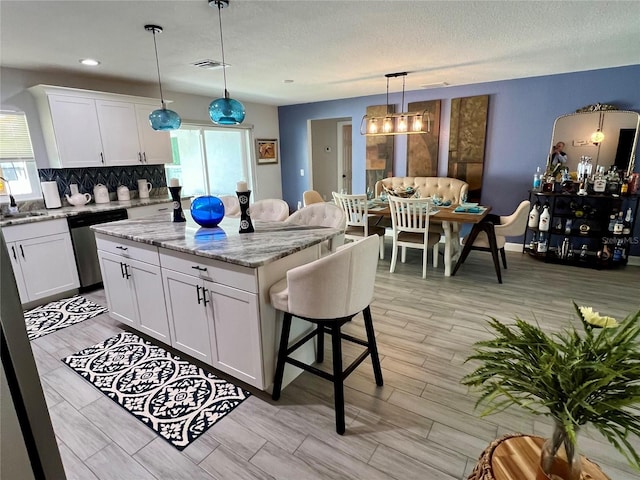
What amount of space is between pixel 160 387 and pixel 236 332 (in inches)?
28.3

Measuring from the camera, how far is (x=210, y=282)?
209 centimetres

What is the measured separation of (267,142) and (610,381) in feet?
22.5

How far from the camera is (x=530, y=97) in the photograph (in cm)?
475

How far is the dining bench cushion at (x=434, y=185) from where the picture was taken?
5.26 m

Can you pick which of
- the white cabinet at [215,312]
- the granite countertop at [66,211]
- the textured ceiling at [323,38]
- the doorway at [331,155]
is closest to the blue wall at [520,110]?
the textured ceiling at [323,38]

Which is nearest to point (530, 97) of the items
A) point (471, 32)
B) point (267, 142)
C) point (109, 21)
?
point (471, 32)

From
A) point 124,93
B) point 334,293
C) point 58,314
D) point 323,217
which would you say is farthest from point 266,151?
point 334,293

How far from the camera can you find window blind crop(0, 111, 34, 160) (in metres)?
3.63

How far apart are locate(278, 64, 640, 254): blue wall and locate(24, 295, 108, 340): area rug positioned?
4.87m

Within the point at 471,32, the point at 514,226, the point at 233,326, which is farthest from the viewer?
the point at 514,226

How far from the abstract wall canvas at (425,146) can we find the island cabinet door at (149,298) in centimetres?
458

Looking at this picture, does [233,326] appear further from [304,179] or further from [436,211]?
[304,179]

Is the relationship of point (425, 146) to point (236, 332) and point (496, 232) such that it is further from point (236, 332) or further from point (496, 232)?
point (236, 332)

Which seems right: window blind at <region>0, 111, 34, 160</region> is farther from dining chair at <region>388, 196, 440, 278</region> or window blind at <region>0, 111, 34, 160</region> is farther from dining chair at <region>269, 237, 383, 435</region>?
dining chair at <region>388, 196, 440, 278</region>
